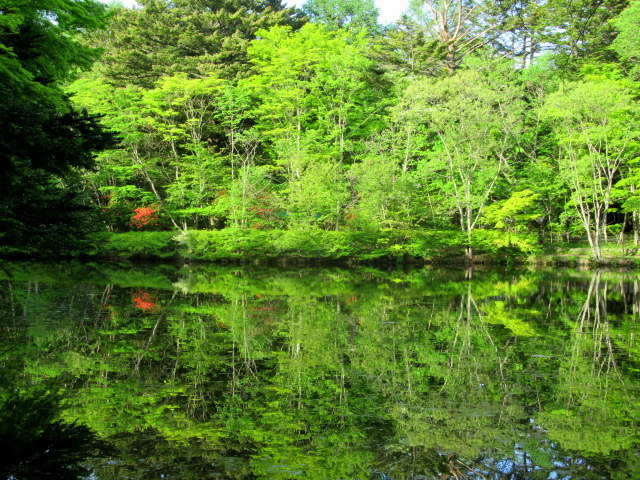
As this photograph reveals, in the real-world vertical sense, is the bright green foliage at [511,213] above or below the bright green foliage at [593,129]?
below

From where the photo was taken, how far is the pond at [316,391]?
11.8 feet

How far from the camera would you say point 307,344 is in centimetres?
714

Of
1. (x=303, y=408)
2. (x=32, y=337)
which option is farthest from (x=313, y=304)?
(x=303, y=408)

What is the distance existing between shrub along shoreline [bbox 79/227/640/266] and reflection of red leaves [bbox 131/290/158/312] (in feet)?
37.8

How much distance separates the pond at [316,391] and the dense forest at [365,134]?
44.3ft

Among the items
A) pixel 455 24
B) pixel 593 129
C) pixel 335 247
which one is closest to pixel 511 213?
pixel 593 129

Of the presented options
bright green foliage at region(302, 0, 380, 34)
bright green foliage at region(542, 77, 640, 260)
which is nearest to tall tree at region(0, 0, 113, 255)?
bright green foliage at region(542, 77, 640, 260)

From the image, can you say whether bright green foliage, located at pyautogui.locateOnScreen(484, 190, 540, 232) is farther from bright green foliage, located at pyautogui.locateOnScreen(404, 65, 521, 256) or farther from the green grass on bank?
the green grass on bank

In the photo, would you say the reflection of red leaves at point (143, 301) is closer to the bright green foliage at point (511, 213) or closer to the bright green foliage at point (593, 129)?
the bright green foliage at point (511, 213)

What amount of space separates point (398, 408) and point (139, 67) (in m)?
31.6

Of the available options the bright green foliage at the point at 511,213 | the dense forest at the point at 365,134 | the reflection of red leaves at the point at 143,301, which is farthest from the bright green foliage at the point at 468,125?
the reflection of red leaves at the point at 143,301

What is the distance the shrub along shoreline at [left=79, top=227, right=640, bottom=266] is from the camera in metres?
24.0

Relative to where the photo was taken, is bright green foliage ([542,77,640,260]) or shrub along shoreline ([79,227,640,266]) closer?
bright green foliage ([542,77,640,260])

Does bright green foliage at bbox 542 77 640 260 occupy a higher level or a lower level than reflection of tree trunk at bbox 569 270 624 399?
higher
